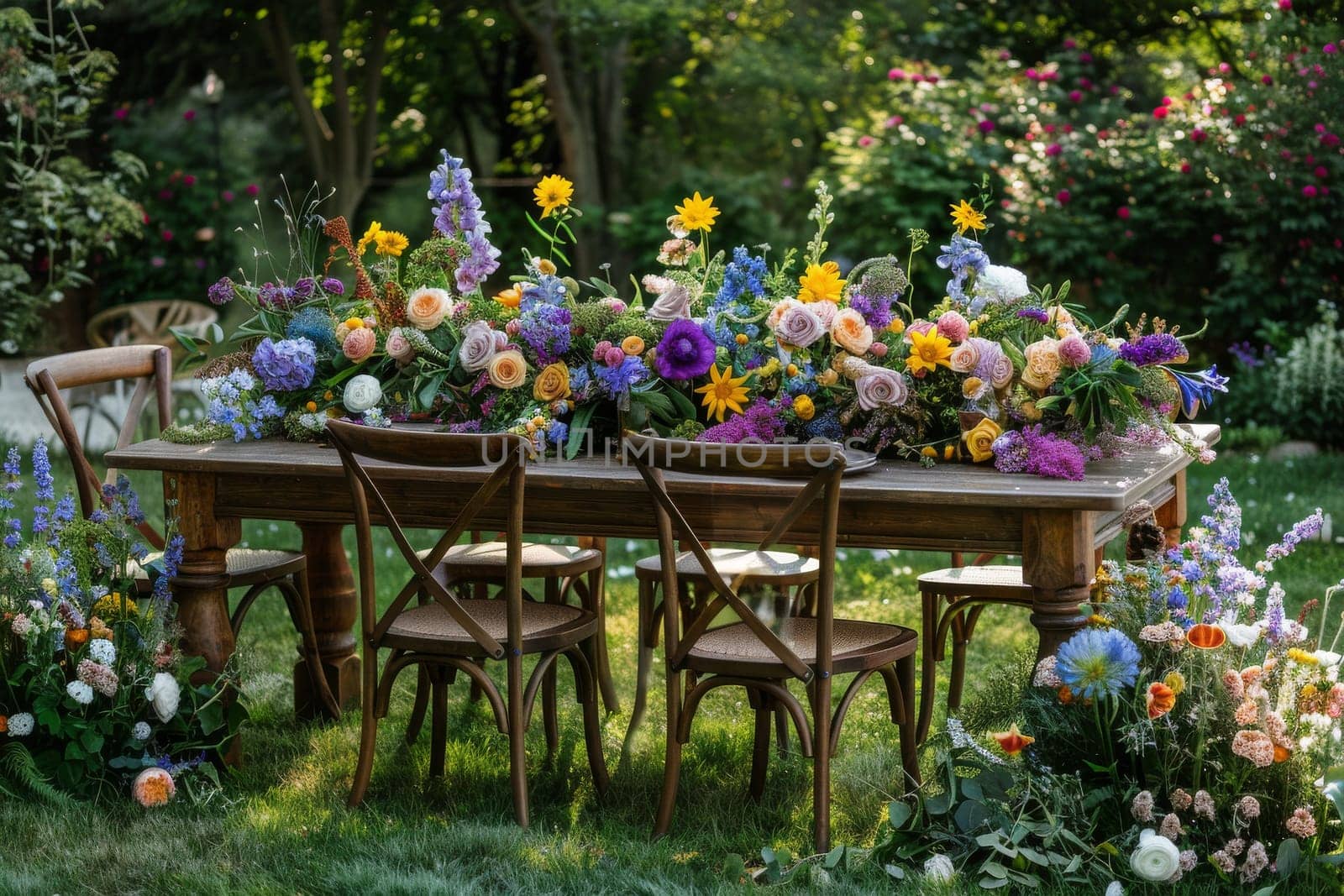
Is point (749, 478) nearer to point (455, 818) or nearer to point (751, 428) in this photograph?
point (751, 428)

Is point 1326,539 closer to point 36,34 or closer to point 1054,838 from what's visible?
point 1054,838

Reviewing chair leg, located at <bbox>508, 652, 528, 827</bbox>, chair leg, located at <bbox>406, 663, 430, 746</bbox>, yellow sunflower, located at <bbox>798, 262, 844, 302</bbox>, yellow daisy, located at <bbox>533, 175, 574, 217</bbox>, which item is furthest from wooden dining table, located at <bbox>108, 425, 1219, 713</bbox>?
yellow daisy, located at <bbox>533, 175, 574, 217</bbox>

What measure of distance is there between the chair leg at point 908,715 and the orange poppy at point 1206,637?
710mm

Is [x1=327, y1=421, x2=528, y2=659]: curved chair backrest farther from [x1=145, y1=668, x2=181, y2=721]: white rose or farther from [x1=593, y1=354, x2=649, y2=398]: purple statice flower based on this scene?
[x1=145, y1=668, x2=181, y2=721]: white rose

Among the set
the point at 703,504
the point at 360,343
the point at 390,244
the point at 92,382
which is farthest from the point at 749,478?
the point at 92,382

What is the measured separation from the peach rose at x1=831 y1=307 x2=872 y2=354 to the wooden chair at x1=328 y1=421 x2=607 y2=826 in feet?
2.66

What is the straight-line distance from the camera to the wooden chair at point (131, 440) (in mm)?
3990

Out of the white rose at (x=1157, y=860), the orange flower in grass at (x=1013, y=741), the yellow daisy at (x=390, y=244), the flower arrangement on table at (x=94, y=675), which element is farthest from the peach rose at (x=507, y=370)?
the white rose at (x=1157, y=860)

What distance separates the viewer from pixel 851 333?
346cm

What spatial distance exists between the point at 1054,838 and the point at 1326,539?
3850 millimetres

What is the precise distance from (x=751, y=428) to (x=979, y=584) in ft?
2.87

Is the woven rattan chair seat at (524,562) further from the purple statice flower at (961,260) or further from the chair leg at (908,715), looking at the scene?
the purple statice flower at (961,260)

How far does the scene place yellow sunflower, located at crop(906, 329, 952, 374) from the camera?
11.2 feet

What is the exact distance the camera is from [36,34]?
8.37 m
